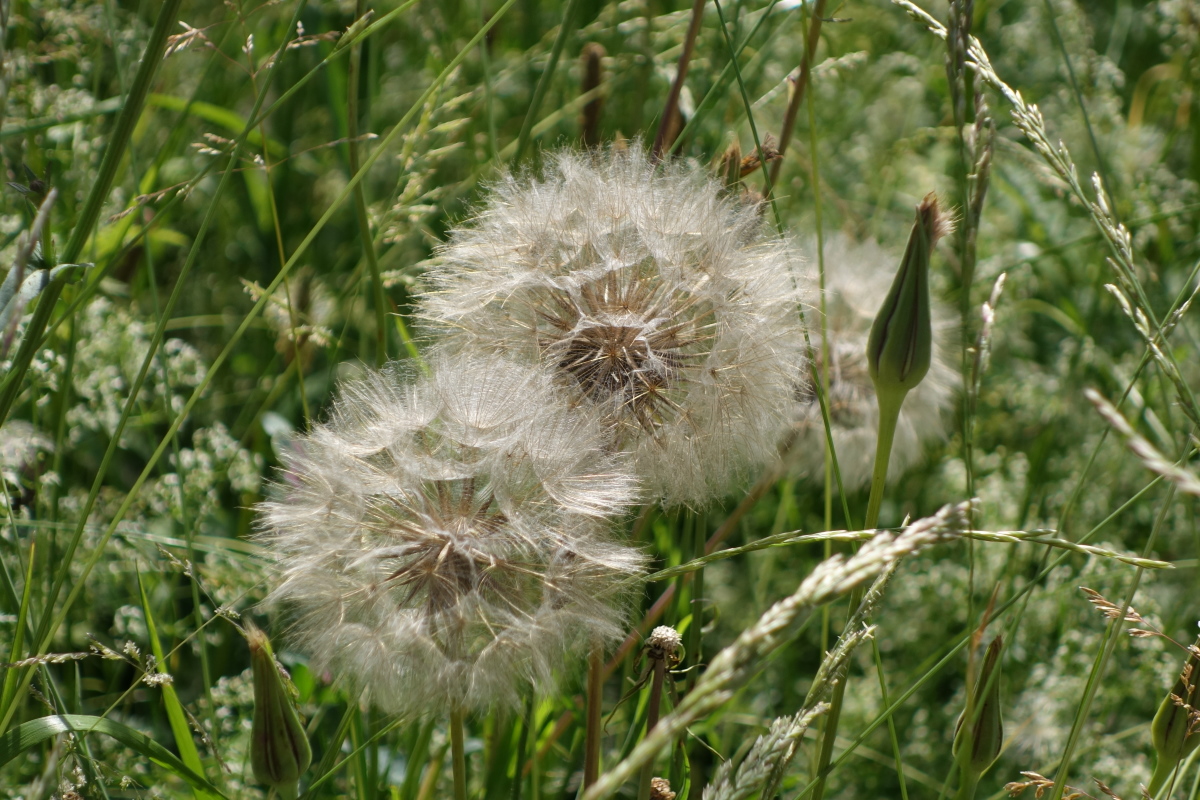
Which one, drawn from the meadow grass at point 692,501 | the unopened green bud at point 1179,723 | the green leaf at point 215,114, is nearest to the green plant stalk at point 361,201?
the meadow grass at point 692,501

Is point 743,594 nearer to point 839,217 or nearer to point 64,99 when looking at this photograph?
point 839,217

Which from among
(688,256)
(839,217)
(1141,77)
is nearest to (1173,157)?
(1141,77)

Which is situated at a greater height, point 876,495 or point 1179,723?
point 876,495

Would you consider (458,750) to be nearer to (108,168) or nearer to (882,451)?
(882,451)

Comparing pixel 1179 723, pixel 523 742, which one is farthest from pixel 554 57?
pixel 1179 723

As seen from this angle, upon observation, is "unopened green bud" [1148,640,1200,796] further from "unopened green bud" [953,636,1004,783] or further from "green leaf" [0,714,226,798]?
"green leaf" [0,714,226,798]

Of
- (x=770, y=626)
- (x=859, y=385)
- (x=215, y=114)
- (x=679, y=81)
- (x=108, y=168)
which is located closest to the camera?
(x=770, y=626)

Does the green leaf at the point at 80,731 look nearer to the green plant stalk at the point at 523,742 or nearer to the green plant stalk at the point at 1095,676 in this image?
the green plant stalk at the point at 523,742
